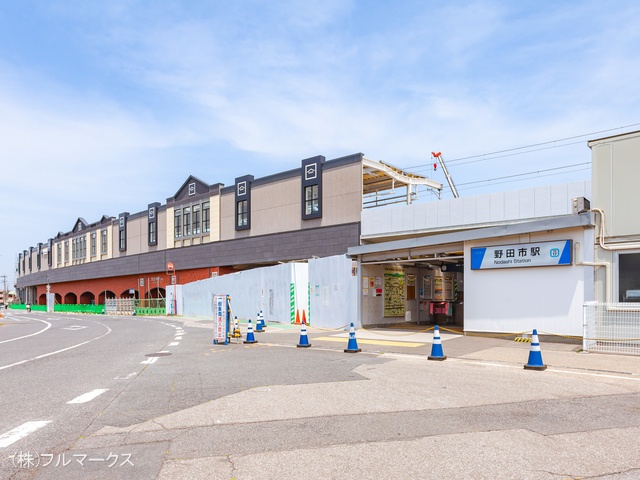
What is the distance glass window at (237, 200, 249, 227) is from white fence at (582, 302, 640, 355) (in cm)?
3255

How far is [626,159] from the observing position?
1387 cm

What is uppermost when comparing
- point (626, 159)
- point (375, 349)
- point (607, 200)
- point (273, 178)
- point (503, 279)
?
point (273, 178)

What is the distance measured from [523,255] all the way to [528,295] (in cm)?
122

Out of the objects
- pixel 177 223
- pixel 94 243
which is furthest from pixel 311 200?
pixel 94 243

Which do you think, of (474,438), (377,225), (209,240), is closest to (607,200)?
(474,438)

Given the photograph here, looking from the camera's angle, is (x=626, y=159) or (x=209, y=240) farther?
(x=209, y=240)

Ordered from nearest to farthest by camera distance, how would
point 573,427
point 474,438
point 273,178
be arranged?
point 474,438 < point 573,427 < point 273,178

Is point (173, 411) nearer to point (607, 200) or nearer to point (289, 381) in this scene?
point (289, 381)

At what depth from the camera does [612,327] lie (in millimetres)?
13203

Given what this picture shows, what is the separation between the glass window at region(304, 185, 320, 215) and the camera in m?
36.6

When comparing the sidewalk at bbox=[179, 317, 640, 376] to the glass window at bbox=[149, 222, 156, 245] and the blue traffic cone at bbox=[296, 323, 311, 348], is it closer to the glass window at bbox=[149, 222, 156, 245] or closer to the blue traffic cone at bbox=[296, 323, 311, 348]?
the blue traffic cone at bbox=[296, 323, 311, 348]

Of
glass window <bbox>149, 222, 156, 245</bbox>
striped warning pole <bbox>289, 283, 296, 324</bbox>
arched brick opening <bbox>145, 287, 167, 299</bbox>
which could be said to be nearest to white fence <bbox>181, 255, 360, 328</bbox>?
striped warning pole <bbox>289, 283, 296, 324</bbox>

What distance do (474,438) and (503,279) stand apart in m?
11.5

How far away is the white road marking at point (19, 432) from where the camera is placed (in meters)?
5.84
